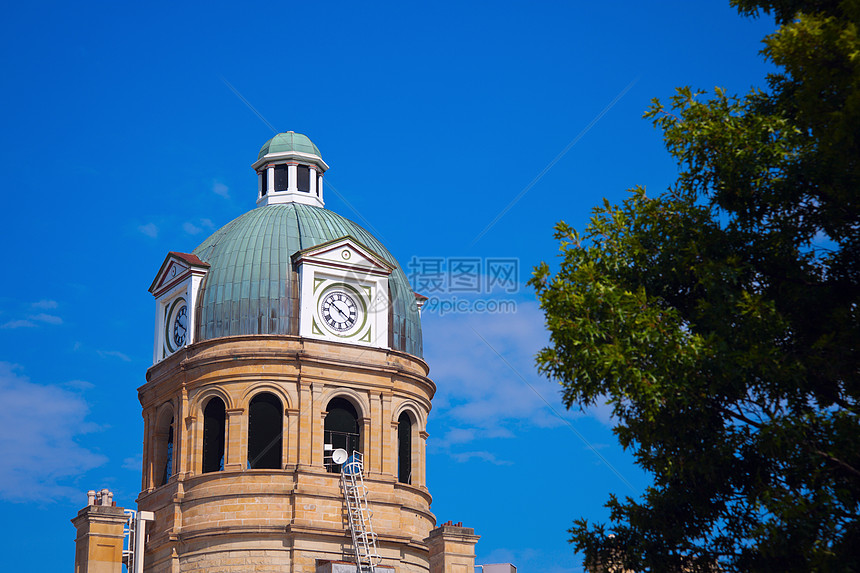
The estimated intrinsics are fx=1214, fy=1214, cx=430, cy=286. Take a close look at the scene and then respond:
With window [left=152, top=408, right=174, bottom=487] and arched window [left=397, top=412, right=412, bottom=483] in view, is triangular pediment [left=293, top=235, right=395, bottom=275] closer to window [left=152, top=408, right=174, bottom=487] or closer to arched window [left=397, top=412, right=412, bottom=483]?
arched window [left=397, top=412, right=412, bottom=483]

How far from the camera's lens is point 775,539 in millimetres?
19031

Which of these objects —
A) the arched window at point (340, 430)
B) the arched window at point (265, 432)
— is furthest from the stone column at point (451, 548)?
the arched window at point (265, 432)

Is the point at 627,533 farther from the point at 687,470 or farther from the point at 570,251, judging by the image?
the point at 570,251

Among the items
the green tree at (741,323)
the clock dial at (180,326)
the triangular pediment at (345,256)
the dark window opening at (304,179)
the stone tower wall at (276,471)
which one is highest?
the dark window opening at (304,179)

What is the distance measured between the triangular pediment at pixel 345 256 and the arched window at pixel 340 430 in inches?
232

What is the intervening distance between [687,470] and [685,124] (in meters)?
6.26

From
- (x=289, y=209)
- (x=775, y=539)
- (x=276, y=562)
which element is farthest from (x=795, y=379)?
(x=289, y=209)

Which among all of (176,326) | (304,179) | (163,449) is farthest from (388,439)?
(304,179)

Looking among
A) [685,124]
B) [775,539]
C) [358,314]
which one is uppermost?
[358,314]

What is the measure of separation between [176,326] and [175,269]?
276cm

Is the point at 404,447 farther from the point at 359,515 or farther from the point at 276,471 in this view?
the point at 276,471

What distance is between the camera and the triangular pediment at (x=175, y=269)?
2126 inches

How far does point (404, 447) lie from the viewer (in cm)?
5469

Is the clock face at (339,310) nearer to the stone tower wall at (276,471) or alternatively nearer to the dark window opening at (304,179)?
the stone tower wall at (276,471)
